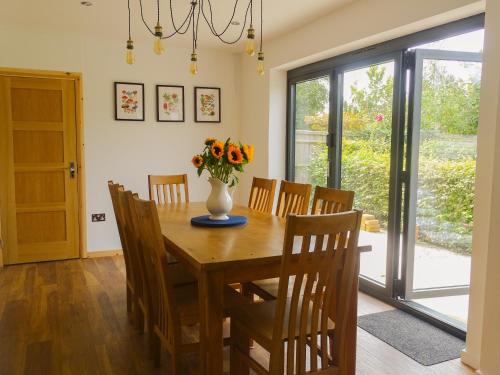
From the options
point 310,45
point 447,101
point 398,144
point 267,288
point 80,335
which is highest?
point 310,45

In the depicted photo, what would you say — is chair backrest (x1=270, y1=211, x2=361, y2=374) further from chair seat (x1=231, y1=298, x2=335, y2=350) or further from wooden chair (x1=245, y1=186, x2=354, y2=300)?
wooden chair (x1=245, y1=186, x2=354, y2=300)

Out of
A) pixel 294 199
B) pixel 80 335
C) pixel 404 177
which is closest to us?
pixel 80 335

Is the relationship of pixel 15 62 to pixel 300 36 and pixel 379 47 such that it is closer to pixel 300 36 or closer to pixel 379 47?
pixel 300 36

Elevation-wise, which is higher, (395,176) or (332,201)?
(395,176)

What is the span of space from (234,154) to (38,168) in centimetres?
285

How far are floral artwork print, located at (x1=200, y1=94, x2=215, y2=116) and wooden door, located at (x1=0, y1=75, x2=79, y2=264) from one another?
1.44 meters

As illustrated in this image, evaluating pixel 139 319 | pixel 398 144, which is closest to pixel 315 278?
pixel 139 319

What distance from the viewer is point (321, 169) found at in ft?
13.9

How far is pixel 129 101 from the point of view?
188 inches

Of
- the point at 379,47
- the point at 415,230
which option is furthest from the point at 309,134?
the point at 415,230

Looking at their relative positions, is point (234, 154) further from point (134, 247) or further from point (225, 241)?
point (134, 247)

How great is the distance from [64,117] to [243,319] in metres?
3.47

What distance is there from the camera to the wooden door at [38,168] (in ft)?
14.1

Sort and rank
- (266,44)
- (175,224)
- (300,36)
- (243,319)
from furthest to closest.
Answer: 1. (266,44)
2. (300,36)
3. (175,224)
4. (243,319)
